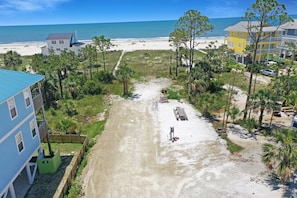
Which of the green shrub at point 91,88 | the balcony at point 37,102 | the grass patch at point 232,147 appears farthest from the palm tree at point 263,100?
the green shrub at point 91,88

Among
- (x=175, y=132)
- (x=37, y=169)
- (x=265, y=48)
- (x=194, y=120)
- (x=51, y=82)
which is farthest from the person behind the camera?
(x=265, y=48)

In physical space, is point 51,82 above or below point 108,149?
above

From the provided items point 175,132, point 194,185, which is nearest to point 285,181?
point 194,185

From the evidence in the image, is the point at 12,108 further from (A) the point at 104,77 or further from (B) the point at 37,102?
(A) the point at 104,77

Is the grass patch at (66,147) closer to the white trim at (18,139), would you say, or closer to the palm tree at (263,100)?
the white trim at (18,139)

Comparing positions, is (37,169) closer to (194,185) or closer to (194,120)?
(194,185)

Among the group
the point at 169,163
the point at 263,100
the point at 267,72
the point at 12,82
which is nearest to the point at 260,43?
the point at 267,72
